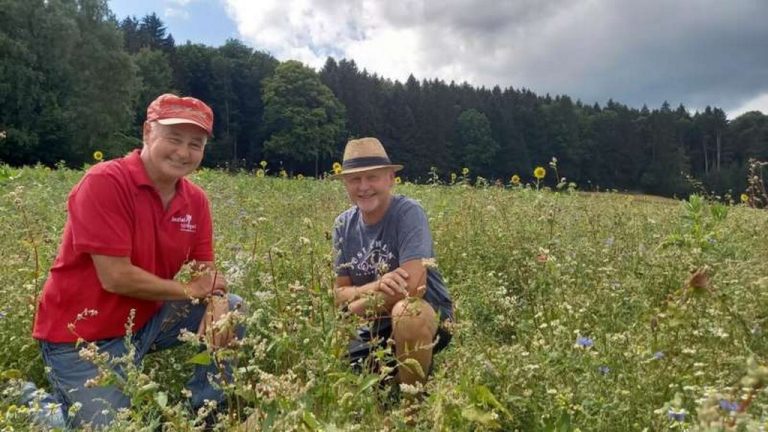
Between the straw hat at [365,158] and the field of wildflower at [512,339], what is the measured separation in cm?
51

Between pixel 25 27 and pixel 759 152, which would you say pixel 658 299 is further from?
pixel 759 152

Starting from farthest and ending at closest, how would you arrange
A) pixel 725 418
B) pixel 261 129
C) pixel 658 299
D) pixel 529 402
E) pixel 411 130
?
1. pixel 411 130
2. pixel 261 129
3. pixel 658 299
4. pixel 529 402
5. pixel 725 418

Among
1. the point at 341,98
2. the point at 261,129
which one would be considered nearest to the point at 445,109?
the point at 341,98

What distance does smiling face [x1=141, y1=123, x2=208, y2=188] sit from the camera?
10.7 feet

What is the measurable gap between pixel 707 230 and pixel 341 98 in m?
61.7

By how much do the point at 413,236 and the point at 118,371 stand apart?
1.62 meters

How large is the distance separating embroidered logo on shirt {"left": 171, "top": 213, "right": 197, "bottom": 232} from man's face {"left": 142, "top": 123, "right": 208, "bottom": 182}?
0.21 meters

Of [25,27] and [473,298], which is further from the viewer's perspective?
[25,27]

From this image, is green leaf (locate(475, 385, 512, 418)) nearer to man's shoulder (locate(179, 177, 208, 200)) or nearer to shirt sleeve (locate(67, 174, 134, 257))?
shirt sleeve (locate(67, 174, 134, 257))

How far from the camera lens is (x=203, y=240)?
3.55m

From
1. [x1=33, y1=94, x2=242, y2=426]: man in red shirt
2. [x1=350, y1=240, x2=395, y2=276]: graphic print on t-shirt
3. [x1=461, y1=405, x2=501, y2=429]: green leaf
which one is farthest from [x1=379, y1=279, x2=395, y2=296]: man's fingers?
[x1=461, y1=405, x2=501, y2=429]: green leaf

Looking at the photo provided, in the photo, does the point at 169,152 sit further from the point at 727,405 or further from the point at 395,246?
the point at 727,405

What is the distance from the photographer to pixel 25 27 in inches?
1309

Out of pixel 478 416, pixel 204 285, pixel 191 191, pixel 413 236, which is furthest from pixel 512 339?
pixel 191 191
